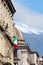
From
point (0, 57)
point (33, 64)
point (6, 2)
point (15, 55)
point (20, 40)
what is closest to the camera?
point (0, 57)

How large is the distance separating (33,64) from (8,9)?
63.8m

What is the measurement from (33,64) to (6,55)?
67.9 meters

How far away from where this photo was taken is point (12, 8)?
112062 millimetres

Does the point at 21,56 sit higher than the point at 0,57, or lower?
lower

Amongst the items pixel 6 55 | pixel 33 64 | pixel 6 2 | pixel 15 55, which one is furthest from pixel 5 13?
pixel 33 64

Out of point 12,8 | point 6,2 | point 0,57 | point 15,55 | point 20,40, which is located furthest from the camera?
point 20,40

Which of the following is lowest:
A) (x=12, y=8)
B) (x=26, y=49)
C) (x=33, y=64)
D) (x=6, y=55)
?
(x=33, y=64)

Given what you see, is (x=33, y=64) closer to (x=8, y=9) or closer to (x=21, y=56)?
(x=21, y=56)

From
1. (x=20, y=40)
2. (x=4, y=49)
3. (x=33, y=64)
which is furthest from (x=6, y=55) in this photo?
(x=33, y=64)

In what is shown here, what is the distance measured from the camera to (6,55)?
102188 millimetres

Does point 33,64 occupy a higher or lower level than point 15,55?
lower

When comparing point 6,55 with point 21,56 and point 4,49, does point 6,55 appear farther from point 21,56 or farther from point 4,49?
point 21,56

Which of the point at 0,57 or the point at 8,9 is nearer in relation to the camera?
the point at 0,57

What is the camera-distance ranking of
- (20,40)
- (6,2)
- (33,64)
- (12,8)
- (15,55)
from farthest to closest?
(33,64)
(20,40)
(15,55)
(12,8)
(6,2)
